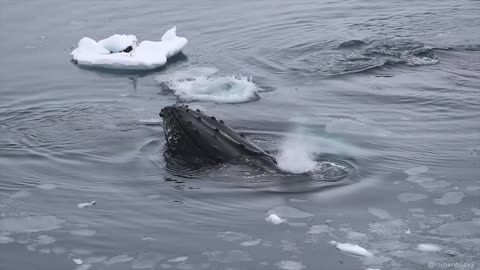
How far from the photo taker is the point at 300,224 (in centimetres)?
812

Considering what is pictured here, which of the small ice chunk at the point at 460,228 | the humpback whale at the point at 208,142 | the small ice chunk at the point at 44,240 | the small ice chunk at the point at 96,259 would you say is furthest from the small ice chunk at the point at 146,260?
the small ice chunk at the point at 460,228

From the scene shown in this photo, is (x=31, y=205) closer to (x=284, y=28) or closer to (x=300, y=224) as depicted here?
(x=300, y=224)

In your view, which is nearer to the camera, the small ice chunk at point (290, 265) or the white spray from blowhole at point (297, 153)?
the small ice chunk at point (290, 265)

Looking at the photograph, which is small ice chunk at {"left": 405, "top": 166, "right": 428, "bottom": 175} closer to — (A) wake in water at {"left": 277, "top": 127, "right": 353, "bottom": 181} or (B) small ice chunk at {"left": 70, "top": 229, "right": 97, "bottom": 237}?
(A) wake in water at {"left": 277, "top": 127, "right": 353, "bottom": 181}

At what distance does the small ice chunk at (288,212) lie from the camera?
27.4 feet

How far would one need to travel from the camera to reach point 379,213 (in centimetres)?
838

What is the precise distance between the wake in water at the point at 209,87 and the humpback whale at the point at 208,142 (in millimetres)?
3309

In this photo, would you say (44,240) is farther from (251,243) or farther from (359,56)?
(359,56)

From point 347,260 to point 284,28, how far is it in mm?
12231

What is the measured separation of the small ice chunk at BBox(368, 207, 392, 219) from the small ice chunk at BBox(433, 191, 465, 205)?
0.66 m

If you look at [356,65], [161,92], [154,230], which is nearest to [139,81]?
[161,92]

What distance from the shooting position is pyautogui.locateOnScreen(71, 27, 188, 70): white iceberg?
1553cm

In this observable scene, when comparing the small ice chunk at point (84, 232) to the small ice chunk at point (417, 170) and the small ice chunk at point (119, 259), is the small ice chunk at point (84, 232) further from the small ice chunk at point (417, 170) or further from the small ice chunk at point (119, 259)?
the small ice chunk at point (417, 170)

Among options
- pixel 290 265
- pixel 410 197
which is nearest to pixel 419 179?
pixel 410 197
